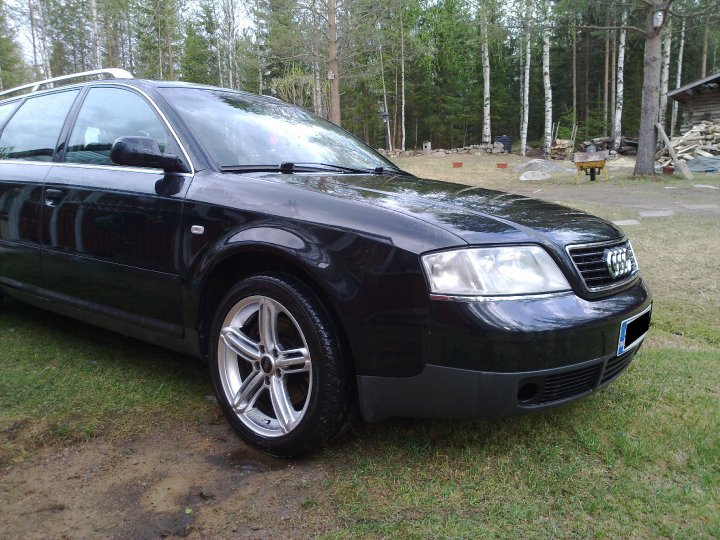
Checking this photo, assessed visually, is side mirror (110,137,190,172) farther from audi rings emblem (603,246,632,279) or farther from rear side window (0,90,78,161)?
audi rings emblem (603,246,632,279)

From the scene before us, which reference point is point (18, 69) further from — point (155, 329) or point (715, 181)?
point (155, 329)

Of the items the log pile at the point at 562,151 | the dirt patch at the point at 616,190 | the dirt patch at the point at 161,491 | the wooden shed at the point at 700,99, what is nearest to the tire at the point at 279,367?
the dirt patch at the point at 161,491

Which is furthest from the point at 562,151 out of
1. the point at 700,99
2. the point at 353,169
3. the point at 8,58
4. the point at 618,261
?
the point at 8,58

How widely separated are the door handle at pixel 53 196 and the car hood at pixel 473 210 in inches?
54.1

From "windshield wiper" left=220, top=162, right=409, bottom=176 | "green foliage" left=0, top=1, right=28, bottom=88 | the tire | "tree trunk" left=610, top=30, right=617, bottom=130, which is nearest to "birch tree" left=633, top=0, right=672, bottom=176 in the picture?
"windshield wiper" left=220, top=162, right=409, bottom=176

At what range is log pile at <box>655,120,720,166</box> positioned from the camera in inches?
784

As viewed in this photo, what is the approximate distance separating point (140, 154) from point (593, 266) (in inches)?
78.6

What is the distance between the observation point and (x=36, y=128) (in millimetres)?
3596

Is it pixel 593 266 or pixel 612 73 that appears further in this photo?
pixel 612 73

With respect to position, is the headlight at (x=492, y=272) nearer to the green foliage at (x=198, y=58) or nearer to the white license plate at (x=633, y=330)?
the white license plate at (x=633, y=330)

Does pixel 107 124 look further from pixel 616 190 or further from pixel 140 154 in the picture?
pixel 616 190

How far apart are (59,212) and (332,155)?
154 cm

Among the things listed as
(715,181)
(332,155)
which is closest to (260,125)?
(332,155)

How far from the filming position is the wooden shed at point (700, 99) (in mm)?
21828
